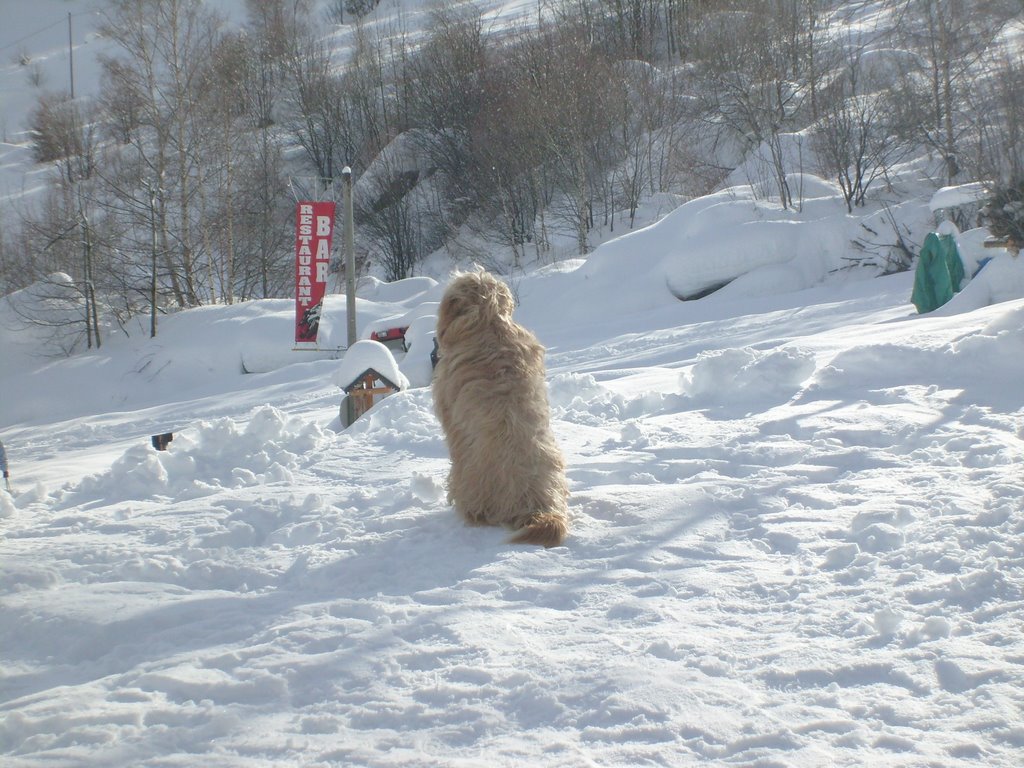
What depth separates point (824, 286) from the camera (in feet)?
61.0

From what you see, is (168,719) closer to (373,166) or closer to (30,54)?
(373,166)

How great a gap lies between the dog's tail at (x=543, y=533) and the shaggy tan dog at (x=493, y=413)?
0.04 m

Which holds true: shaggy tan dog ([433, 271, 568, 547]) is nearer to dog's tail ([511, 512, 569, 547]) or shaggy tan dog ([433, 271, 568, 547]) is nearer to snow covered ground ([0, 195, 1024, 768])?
dog's tail ([511, 512, 569, 547])

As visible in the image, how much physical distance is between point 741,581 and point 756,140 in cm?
2646

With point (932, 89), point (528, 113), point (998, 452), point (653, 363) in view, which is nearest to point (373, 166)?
point (528, 113)

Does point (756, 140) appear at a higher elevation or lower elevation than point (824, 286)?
higher

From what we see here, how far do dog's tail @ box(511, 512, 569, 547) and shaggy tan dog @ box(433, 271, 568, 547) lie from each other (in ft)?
0.12

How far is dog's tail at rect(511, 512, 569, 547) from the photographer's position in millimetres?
4270

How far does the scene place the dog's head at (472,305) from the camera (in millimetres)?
4719

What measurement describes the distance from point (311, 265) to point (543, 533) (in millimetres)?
17572

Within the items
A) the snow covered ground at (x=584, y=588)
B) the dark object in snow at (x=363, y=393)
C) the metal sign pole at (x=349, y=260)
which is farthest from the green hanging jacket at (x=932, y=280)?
the metal sign pole at (x=349, y=260)

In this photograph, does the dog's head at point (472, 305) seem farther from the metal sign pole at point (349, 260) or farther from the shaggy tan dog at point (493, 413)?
the metal sign pole at point (349, 260)

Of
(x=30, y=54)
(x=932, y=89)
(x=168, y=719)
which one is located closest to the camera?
(x=168, y=719)

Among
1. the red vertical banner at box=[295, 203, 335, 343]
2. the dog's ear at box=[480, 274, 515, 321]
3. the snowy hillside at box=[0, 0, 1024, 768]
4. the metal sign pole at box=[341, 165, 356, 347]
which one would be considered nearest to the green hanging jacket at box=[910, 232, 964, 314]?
the snowy hillside at box=[0, 0, 1024, 768]
